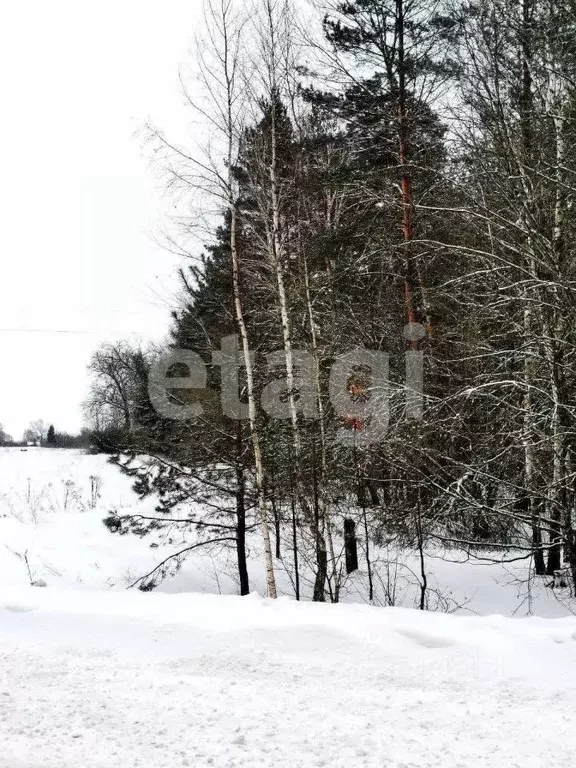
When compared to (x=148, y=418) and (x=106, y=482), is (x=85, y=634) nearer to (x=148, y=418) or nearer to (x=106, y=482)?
(x=148, y=418)

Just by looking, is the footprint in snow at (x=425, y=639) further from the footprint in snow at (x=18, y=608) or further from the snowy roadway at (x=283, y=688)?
the footprint in snow at (x=18, y=608)

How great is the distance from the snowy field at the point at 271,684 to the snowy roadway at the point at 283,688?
13 mm

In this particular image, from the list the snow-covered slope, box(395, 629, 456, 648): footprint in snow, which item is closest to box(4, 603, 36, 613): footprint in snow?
the snow-covered slope

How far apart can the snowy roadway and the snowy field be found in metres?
0.01

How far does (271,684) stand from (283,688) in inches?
5.0

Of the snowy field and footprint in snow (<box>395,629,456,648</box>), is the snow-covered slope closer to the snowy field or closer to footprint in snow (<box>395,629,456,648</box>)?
footprint in snow (<box>395,629,456,648</box>)

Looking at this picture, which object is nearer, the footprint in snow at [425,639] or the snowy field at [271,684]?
the snowy field at [271,684]

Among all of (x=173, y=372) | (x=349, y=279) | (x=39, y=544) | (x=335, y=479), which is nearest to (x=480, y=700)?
(x=335, y=479)

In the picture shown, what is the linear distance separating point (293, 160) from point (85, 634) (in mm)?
7641

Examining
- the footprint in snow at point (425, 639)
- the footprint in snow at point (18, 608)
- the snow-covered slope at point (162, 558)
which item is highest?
the footprint in snow at point (425, 639)

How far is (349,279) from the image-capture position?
40.0 ft

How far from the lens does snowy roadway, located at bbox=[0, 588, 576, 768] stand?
3316 millimetres

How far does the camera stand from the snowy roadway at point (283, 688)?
10.9 feet

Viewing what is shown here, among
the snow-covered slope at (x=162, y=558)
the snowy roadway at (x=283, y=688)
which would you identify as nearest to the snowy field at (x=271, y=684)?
the snowy roadway at (x=283, y=688)
